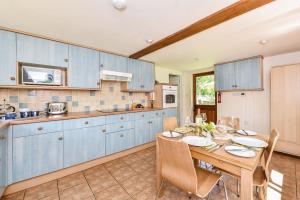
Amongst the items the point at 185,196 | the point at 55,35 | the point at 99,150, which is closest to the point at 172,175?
the point at 185,196

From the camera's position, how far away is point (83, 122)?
7.59 feet

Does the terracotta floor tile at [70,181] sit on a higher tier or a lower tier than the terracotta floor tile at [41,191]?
higher

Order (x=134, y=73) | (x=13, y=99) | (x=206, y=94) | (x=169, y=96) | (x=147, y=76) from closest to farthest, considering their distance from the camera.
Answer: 1. (x=13, y=99)
2. (x=134, y=73)
3. (x=147, y=76)
4. (x=169, y=96)
5. (x=206, y=94)

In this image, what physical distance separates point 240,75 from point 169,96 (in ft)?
6.10

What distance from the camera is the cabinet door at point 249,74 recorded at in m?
3.16

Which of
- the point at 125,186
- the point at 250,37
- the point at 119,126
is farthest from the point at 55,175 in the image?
the point at 250,37

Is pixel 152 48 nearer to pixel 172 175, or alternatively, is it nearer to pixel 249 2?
pixel 249 2

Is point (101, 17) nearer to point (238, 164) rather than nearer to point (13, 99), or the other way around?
point (13, 99)

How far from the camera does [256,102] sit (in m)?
3.40

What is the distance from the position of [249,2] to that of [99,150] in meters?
2.95

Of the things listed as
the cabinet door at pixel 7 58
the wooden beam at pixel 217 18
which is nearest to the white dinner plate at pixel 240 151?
the wooden beam at pixel 217 18

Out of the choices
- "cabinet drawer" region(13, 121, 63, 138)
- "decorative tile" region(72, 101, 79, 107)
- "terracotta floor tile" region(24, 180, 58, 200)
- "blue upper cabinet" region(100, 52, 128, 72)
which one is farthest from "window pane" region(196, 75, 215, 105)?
"terracotta floor tile" region(24, 180, 58, 200)

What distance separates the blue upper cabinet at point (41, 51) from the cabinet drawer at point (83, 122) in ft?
3.27

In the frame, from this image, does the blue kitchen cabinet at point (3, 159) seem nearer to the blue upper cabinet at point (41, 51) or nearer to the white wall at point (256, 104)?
the blue upper cabinet at point (41, 51)
